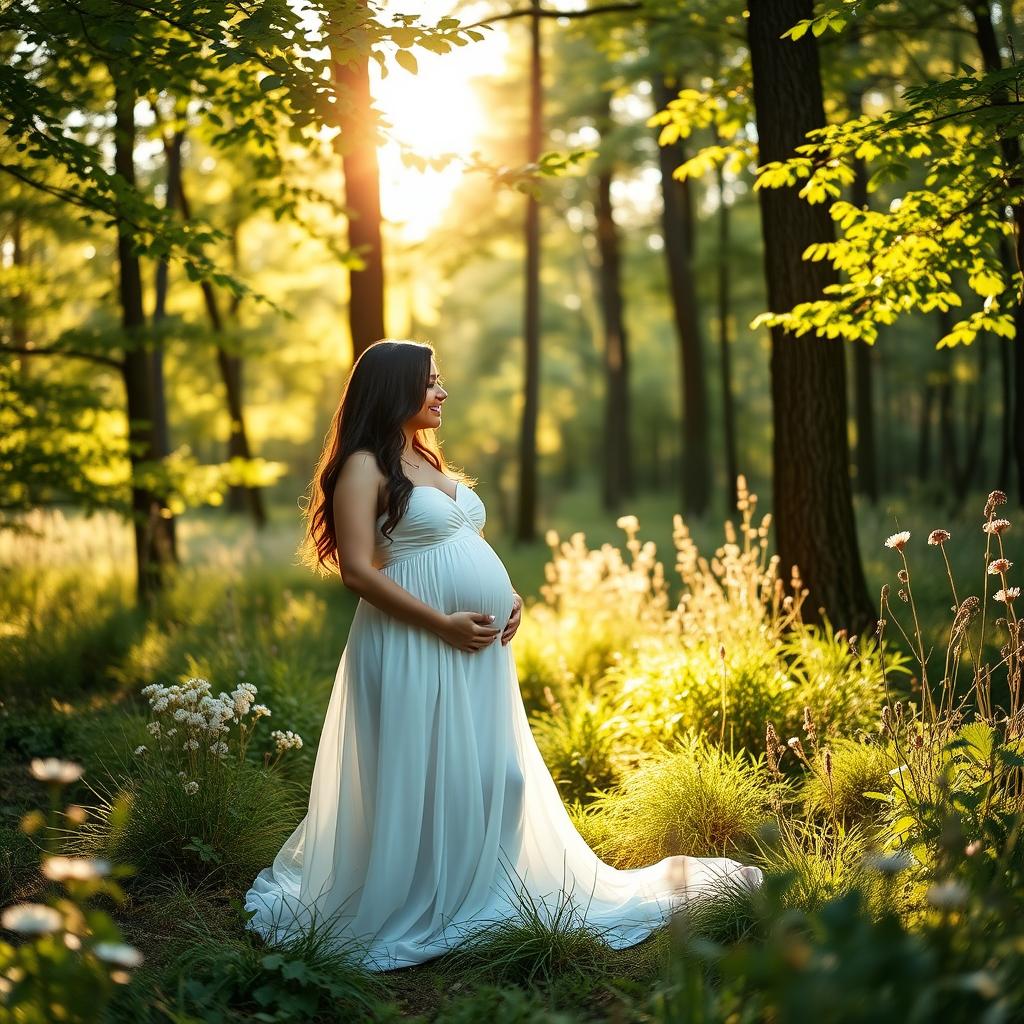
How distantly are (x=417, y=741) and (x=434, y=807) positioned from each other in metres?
0.27

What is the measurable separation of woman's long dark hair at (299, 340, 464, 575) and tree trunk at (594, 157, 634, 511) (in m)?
16.0

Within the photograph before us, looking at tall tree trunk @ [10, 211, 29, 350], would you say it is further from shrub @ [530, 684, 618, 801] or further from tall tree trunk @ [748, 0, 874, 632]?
tall tree trunk @ [748, 0, 874, 632]

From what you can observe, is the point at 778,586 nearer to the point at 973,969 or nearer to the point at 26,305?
the point at 973,969

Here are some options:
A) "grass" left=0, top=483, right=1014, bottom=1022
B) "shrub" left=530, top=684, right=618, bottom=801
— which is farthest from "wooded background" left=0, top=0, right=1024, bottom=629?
"shrub" left=530, top=684, right=618, bottom=801

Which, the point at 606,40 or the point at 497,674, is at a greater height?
the point at 606,40

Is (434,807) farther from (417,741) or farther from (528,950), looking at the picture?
(528,950)

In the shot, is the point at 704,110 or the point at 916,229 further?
the point at 704,110

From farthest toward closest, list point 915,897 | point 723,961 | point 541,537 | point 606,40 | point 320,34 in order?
1. point 541,537
2. point 606,40
3. point 320,34
4. point 915,897
5. point 723,961

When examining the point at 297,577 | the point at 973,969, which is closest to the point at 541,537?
the point at 297,577

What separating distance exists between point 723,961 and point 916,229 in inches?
176

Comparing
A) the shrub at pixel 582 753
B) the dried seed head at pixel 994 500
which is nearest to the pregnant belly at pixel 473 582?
the shrub at pixel 582 753

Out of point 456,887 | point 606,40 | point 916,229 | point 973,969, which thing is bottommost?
point 456,887

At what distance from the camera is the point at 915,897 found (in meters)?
3.26

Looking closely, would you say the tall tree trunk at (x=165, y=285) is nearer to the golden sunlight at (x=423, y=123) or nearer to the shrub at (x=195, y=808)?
the golden sunlight at (x=423, y=123)
